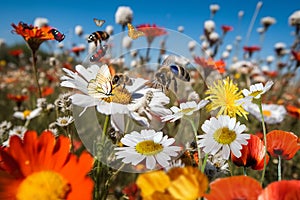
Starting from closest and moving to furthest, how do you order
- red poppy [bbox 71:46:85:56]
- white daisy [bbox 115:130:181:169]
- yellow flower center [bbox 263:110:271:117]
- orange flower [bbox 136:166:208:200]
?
1. orange flower [bbox 136:166:208:200]
2. white daisy [bbox 115:130:181:169]
3. yellow flower center [bbox 263:110:271:117]
4. red poppy [bbox 71:46:85:56]

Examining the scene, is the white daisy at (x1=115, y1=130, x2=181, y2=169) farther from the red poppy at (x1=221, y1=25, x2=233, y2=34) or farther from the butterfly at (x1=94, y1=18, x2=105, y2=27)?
the red poppy at (x1=221, y1=25, x2=233, y2=34)

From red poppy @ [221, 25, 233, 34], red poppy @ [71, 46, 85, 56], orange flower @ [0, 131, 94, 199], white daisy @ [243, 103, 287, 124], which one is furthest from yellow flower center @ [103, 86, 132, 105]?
red poppy @ [221, 25, 233, 34]

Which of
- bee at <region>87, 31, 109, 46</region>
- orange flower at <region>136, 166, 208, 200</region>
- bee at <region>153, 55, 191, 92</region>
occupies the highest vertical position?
bee at <region>87, 31, 109, 46</region>

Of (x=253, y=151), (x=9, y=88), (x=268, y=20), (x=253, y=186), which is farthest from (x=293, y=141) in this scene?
(x=9, y=88)

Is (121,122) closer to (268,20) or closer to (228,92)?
(228,92)


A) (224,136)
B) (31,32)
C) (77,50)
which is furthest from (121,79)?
(77,50)
